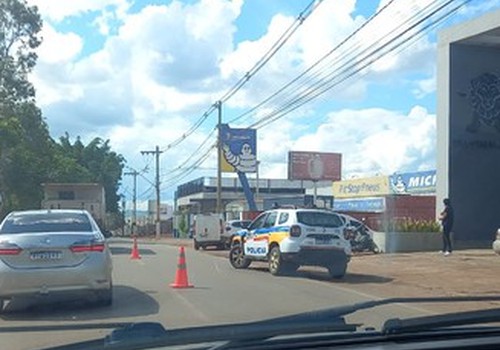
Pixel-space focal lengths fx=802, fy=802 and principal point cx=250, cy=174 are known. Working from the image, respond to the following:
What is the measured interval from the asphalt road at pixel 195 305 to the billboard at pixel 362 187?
41679 millimetres

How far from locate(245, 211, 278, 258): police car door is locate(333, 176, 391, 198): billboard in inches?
1512

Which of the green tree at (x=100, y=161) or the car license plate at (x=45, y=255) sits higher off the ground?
the green tree at (x=100, y=161)

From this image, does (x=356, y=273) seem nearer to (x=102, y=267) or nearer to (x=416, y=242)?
(x=416, y=242)

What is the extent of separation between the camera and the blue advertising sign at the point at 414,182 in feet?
173

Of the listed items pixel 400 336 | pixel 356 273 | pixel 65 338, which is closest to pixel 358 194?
pixel 356 273

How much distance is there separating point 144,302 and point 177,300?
1.86 feet

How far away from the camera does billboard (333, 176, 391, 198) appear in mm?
60247

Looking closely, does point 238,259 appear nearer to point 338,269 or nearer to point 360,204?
point 338,269

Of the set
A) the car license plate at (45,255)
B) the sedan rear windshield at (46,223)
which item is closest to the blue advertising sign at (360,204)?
the sedan rear windshield at (46,223)

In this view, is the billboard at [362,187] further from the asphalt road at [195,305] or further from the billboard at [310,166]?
the asphalt road at [195,305]

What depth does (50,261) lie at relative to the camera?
11594mm

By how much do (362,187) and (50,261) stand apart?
53.0m

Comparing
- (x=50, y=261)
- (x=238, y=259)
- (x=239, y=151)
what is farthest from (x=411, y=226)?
(x=239, y=151)

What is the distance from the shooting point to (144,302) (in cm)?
1314
